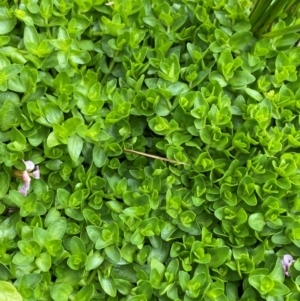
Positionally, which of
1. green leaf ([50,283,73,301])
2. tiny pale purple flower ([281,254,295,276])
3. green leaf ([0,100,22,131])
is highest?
tiny pale purple flower ([281,254,295,276])

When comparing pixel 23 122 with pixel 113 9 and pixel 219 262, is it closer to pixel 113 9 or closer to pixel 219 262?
pixel 113 9

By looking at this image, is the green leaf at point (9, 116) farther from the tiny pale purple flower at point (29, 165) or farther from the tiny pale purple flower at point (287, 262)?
the tiny pale purple flower at point (287, 262)

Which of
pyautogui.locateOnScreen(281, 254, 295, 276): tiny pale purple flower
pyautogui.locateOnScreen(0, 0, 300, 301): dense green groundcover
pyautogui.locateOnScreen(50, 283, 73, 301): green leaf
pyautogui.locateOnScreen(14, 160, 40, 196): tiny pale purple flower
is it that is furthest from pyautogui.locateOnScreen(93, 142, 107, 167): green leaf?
pyautogui.locateOnScreen(281, 254, 295, 276): tiny pale purple flower

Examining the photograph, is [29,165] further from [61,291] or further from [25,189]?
[61,291]

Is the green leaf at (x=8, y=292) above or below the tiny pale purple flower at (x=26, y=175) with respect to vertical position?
below

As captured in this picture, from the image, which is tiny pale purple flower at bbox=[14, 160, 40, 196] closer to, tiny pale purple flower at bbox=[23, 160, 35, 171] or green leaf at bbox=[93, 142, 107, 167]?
tiny pale purple flower at bbox=[23, 160, 35, 171]

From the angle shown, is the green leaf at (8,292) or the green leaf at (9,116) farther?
the green leaf at (9,116)

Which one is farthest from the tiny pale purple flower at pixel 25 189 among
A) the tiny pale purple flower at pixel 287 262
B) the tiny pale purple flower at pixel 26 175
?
the tiny pale purple flower at pixel 287 262

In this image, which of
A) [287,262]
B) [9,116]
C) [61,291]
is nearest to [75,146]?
[9,116]
